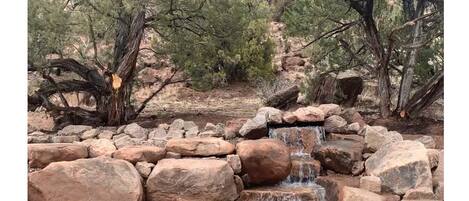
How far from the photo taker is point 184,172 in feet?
14.0

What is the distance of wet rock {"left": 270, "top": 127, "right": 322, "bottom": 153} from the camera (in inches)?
214

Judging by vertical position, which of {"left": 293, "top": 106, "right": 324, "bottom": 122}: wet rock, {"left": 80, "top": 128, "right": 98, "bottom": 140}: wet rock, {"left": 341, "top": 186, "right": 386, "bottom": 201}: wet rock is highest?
{"left": 293, "top": 106, "right": 324, "bottom": 122}: wet rock

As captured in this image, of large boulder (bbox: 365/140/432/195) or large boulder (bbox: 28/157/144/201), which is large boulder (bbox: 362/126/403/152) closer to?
large boulder (bbox: 365/140/432/195)

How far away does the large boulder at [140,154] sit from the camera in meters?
4.54

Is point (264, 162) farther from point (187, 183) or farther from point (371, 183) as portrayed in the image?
point (371, 183)

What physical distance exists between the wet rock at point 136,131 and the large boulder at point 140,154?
878 mm

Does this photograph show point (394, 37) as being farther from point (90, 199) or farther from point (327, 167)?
point (90, 199)

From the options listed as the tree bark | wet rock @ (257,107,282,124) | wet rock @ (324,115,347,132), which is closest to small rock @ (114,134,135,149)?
wet rock @ (257,107,282,124)

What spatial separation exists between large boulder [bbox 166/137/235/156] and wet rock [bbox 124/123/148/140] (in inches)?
33.9

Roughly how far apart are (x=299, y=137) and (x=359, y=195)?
1.46 m

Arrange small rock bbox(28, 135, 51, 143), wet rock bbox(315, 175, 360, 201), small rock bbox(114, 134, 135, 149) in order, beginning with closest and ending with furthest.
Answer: wet rock bbox(315, 175, 360, 201)
small rock bbox(114, 134, 135, 149)
small rock bbox(28, 135, 51, 143)

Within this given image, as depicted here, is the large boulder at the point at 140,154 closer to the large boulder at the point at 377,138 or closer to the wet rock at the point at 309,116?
the wet rock at the point at 309,116

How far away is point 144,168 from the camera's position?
4422mm

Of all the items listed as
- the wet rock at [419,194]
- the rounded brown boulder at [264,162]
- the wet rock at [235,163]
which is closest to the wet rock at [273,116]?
the rounded brown boulder at [264,162]
